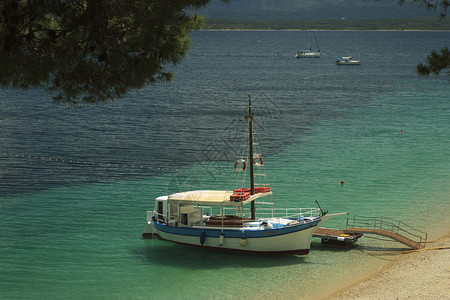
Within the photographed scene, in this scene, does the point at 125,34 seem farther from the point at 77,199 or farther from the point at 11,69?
the point at 77,199

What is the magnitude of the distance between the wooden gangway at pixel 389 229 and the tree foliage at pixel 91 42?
17.2 metres

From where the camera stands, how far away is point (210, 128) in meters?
63.5

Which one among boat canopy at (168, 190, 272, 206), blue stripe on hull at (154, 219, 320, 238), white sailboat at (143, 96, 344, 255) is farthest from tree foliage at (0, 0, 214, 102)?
blue stripe on hull at (154, 219, 320, 238)

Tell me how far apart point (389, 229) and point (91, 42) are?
21.3 m

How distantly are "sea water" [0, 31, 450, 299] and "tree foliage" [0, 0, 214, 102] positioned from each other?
37.7ft

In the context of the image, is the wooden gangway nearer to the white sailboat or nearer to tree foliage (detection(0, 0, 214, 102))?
the white sailboat

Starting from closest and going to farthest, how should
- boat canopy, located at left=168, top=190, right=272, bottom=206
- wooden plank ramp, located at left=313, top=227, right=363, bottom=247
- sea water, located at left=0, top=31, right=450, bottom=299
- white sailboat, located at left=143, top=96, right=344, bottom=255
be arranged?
sea water, located at left=0, top=31, right=450, bottom=299
white sailboat, located at left=143, top=96, right=344, bottom=255
boat canopy, located at left=168, top=190, right=272, bottom=206
wooden plank ramp, located at left=313, top=227, right=363, bottom=247

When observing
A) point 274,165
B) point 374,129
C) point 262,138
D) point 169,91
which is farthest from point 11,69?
point 169,91

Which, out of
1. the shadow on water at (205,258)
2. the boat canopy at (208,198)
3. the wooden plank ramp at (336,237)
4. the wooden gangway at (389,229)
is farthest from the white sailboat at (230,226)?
the wooden gangway at (389,229)

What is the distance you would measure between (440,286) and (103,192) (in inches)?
915

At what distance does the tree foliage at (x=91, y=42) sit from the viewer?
645 inches

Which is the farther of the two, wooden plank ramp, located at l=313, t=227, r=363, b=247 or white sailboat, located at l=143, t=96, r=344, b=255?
wooden plank ramp, located at l=313, t=227, r=363, b=247

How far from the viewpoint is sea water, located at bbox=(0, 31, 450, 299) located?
90.2ft

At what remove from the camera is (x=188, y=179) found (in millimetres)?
42531
